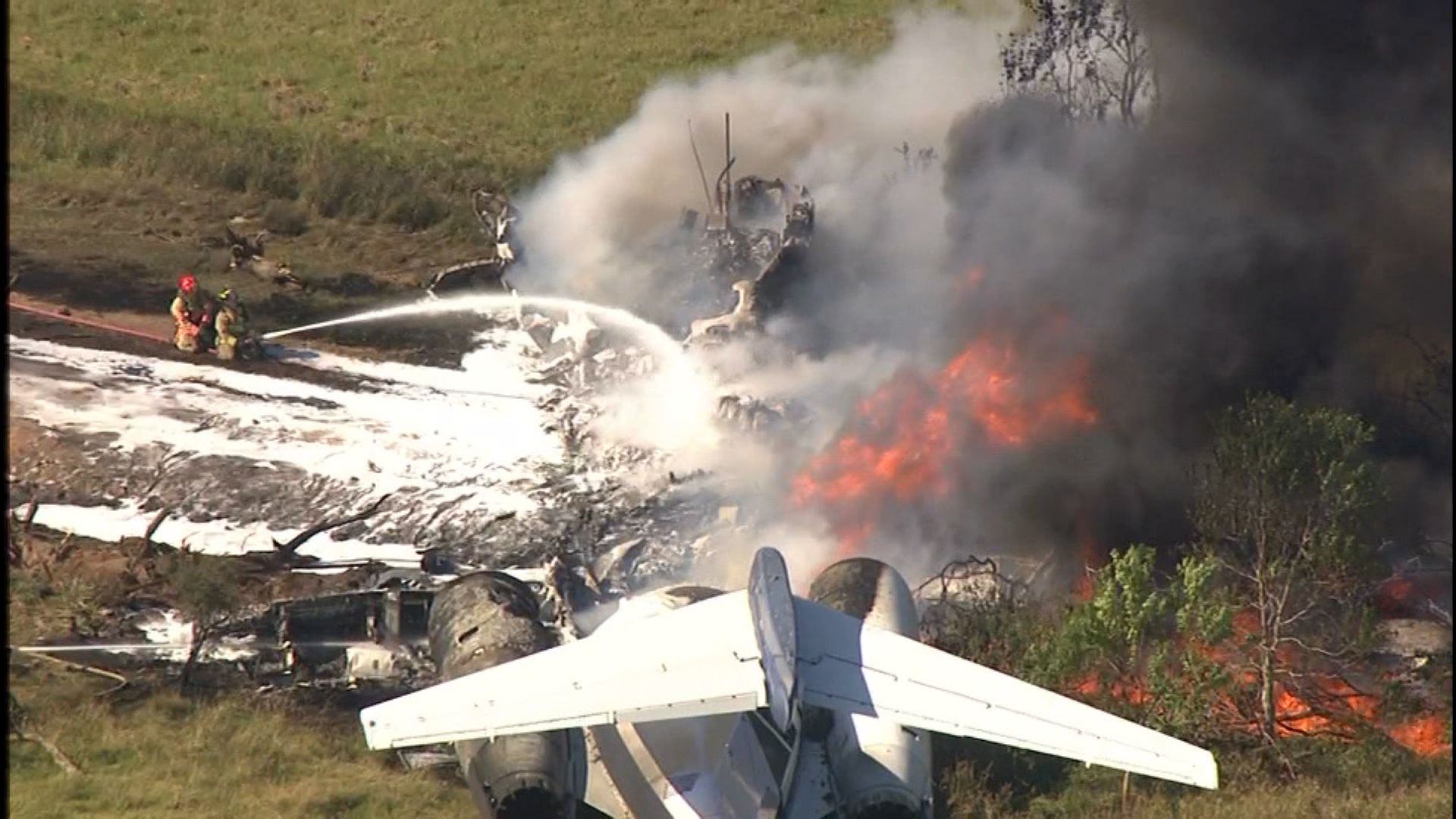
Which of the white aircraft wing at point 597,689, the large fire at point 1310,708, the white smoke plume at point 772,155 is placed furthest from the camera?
the white smoke plume at point 772,155

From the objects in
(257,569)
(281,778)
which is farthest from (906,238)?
(281,778)

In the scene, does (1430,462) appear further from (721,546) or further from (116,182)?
(116,182)

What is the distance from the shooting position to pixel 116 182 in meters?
44.8

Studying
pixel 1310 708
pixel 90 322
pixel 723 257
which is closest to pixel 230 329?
pixel 90 322

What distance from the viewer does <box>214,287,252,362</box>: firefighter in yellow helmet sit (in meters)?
36.5

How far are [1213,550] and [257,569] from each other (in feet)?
46.8

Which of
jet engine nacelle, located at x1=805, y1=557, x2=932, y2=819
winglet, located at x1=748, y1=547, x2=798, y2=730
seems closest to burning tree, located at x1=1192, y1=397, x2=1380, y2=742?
jet engine nacelle, located at x1=805, y1=557, x2=932, y2=819

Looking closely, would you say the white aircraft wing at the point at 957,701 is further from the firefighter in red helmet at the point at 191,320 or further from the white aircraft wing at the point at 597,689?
the firefighter in red helmet at the point at 191,320

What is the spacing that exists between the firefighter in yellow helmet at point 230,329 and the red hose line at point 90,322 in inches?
48.2

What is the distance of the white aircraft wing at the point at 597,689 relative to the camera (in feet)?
63.1

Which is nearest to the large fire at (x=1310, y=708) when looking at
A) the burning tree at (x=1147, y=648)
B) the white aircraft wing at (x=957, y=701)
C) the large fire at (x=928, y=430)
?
the burning tree at (x=1147, y=648)

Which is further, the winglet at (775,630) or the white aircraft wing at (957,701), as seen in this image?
the winglet at (775,630)

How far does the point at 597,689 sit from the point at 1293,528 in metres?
10.8

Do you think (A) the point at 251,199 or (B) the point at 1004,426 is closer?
Answer: (B) the point at 1004,426
